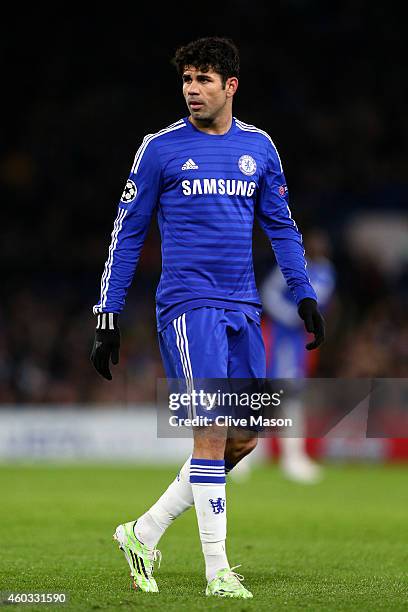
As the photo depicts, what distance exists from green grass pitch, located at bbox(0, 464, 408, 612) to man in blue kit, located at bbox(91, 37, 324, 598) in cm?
39

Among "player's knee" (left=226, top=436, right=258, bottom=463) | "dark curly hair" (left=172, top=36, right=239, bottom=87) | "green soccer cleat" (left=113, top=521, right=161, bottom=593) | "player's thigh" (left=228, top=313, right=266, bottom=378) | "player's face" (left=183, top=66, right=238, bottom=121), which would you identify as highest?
"dark curly hair" (left=172, top=36, right=239, bottom=87)

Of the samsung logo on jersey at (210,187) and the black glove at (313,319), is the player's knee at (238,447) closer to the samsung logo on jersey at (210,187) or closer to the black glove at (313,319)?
the black glove at (313,319)

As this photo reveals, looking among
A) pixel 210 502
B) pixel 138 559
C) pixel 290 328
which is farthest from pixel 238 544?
pixel 290 328

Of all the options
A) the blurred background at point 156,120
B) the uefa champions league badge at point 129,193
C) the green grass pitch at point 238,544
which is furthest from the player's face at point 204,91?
the blurred background at point 156,120

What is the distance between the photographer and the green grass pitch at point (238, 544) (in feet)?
18.2

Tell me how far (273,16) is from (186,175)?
17378 mm

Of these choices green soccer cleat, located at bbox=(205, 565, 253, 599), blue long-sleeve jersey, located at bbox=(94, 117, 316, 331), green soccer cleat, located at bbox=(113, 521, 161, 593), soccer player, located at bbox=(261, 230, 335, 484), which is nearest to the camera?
green soccer cleat, located at bbox=(205, 565, 253, 599)

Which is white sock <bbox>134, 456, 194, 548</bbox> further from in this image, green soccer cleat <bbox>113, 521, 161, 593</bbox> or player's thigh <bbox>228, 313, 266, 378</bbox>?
player's thigh <bbox>228, 313, 266, 378</bbox>

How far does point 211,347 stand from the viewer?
577 centimetres

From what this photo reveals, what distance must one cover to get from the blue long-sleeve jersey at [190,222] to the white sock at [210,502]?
2.36 ft

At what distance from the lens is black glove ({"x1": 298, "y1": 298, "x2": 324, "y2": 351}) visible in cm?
606

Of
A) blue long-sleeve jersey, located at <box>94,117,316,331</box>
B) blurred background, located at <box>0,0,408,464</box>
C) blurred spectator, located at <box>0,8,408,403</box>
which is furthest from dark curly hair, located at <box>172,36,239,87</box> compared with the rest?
blurred background, located at <box>0,0,408,464</box>

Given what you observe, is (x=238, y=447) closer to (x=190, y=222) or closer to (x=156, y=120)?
(x=190, y=222)

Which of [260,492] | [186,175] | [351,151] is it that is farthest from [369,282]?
[186,175]
